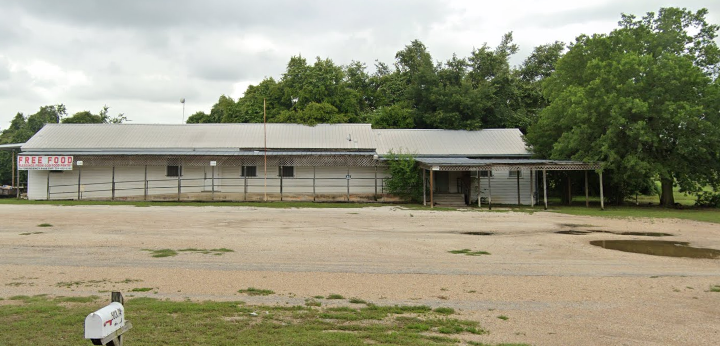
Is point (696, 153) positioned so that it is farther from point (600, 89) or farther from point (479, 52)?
point (479, 52)

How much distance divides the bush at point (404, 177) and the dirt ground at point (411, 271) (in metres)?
10.8

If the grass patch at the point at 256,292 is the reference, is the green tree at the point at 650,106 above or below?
above

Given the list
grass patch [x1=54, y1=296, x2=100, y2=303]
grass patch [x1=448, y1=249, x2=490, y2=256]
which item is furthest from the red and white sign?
grass patch [x1=448, y1=249, x2=490, y2=256]

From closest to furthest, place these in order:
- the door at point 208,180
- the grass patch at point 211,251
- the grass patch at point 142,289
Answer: the grass patch at point 142,289 < the grass patch at point 211,251 < the door at point 208,180

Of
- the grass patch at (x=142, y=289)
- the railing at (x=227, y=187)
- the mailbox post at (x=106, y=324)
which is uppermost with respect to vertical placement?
the railing at (x=227, y=187)

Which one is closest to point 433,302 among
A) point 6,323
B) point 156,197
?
point 6,323

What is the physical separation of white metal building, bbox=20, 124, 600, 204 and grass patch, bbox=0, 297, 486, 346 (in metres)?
20.5

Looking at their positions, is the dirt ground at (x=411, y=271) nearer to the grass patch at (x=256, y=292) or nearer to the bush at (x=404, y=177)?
the grass patch at (x=256, y=292)

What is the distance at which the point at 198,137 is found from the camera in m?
33.6

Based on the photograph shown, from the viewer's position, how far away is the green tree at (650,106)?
85.0 feet

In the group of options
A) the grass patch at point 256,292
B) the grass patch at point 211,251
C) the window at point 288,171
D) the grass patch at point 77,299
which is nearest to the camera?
the grass patch at point 77,299

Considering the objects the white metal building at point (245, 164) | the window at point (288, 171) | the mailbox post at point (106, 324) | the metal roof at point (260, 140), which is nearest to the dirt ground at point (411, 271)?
the mailbox post at point (106, 324)

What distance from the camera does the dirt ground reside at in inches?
275

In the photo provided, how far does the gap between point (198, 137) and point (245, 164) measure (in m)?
6.39
